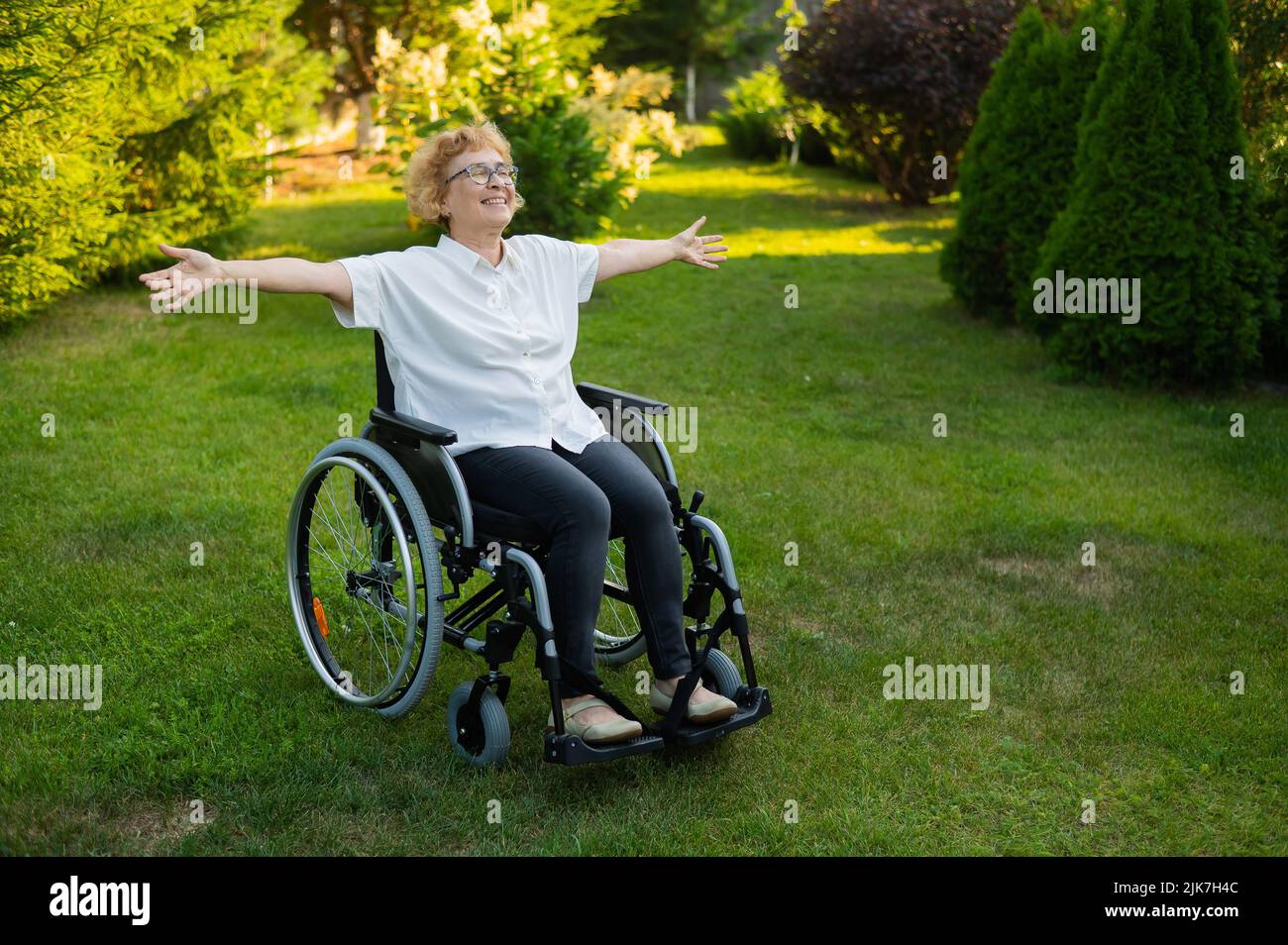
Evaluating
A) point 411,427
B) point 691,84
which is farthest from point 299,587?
point 691,84

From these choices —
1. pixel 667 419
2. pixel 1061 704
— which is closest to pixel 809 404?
pixel 667 419

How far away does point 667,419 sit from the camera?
18.7ft

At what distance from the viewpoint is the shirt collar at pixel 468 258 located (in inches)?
125

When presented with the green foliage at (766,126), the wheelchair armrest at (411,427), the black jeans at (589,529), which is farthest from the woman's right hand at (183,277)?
the green foliage at (766,126)

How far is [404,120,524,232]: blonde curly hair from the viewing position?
10.5 ft

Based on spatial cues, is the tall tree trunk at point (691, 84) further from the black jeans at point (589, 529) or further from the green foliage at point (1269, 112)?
the black jeans at point (589, 529)

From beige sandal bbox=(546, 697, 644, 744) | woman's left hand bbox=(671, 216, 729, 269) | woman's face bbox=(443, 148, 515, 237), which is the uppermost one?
woman's face bbox=(443, 148, 515, 237)

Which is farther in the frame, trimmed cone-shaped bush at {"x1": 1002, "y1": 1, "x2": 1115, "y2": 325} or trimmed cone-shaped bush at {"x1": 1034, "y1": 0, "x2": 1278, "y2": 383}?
trimmed cone-shaped bush at {"x1": 1002, "y1": 1, "x2": 1115, "y2": 325}

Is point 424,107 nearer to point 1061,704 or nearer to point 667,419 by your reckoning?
point 667,419

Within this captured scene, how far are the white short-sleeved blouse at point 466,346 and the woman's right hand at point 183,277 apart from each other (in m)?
0.32

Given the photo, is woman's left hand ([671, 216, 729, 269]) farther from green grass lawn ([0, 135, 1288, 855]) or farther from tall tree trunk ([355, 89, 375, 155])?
tall tree trunk ([355, 89, 375, 155])

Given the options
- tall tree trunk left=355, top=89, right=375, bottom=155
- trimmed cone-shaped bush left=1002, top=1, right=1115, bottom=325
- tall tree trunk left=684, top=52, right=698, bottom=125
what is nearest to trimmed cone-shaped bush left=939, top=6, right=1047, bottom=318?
trimmed cone-shaped bush left=1002, top=1, right=1115, bottom=325

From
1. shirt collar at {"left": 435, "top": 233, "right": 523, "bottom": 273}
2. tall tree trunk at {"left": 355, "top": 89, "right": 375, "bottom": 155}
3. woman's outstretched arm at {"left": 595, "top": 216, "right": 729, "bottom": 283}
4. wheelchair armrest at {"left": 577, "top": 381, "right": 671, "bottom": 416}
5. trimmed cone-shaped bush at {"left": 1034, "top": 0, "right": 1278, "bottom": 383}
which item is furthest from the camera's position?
tall tree trunk at {"left": 355, "top": 89, "right": 375, "bottom": 155}

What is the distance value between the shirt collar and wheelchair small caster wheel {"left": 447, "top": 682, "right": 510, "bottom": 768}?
105 centimetres
